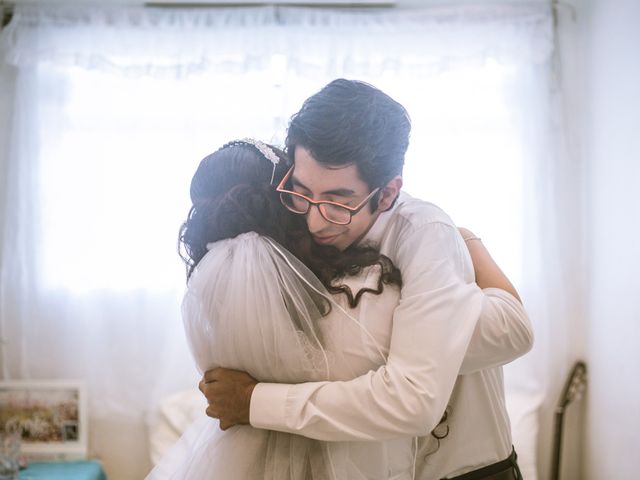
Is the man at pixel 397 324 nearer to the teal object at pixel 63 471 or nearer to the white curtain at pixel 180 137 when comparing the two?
the white curtain at pixel 180 137

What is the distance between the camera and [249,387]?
116cm

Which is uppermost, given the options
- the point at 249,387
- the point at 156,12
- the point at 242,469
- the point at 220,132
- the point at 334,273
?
the point at 156,12

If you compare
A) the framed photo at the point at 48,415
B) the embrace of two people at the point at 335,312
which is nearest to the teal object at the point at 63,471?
the framed photo at the point at 48,415

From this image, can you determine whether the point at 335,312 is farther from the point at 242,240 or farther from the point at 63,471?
the point at 63,471

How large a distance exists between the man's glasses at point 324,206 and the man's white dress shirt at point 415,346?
85 mm

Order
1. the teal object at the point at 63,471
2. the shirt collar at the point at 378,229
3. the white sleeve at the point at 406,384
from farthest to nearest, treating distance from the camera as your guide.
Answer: the teal object at the point at 63,471 < the shirt collar at the point at 378,229 < the white sleeve at the point at 406,384

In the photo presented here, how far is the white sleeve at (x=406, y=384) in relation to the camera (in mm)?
1063

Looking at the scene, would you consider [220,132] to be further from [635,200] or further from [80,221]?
[635,200]

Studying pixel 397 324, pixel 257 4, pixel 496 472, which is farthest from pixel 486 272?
pixel 257 4

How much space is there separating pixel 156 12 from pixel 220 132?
594mm

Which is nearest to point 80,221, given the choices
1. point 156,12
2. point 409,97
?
point 156,12

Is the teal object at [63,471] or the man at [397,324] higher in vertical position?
the man at [397,324]

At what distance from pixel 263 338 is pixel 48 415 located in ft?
7.11

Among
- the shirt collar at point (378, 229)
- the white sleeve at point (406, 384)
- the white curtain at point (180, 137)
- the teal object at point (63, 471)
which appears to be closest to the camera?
the white sleeve at point (406, 384)
